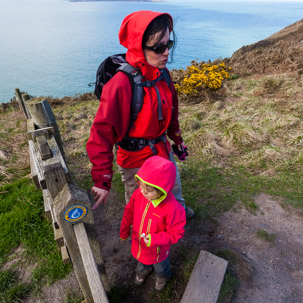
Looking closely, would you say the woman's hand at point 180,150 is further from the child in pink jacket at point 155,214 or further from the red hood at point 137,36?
the red hood at point 137,36

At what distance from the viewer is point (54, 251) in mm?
3510

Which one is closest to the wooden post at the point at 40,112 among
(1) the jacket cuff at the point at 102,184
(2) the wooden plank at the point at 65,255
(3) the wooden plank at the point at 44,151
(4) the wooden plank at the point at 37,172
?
(4) the wooden plank at the point at 37,172

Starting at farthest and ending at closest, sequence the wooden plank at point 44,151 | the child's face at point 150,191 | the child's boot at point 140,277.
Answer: the child's boot at point 140,277 → the child's face at point 150,191 → the wooden plank at point 44,151

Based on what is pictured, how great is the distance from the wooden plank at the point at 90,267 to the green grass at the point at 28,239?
212 cm

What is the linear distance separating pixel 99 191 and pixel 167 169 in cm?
70

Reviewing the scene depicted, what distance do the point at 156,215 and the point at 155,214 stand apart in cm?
1

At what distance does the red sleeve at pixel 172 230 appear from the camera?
6.81ft

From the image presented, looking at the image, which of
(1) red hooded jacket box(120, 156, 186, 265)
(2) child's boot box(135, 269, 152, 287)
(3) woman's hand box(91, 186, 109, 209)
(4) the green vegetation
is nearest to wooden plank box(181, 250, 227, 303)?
(1) red hooded jacket box(120, 156, 186, 265)

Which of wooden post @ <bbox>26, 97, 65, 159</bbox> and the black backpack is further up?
the black backpack

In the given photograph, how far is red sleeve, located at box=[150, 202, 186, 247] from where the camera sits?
207cm

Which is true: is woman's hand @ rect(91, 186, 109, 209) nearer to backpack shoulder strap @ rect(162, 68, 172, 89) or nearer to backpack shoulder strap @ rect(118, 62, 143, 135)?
backpack shoulder strap @ rect(118, 62, 143, 135)

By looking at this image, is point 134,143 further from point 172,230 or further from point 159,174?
point 172,230

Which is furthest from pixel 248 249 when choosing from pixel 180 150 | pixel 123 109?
pixel 123 109

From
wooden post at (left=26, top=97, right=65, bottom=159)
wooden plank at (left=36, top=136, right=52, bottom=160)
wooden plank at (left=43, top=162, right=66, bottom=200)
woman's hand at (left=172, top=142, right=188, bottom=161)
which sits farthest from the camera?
woman's hand at (left=172, top=142, right=188, bottom=161)
